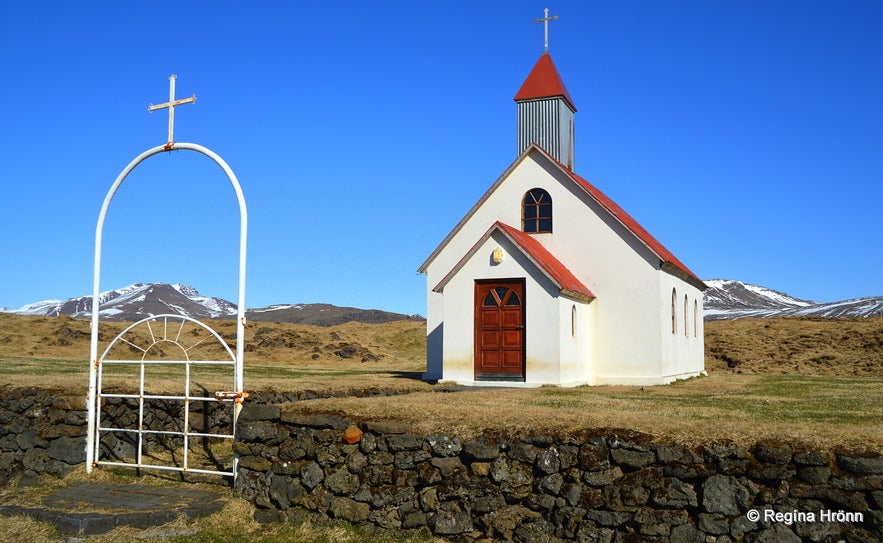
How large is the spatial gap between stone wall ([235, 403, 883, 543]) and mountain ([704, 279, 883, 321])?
5813cm

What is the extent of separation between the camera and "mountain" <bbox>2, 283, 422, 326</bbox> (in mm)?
99688

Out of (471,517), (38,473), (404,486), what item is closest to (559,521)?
(471,517)

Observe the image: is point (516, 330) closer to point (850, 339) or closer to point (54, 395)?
point (54, 395)

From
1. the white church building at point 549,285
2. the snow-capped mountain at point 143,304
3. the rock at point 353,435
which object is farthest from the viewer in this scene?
the snow-capped mountain at point 143,304

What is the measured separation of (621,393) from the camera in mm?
19188

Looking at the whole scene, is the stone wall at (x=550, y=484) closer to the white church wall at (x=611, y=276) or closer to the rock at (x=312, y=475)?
the rock at (x=312, y=475)

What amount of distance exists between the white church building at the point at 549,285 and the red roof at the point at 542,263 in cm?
4

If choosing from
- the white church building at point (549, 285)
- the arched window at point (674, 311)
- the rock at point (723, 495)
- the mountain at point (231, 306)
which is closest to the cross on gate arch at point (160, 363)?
the rock at point (723, 495)

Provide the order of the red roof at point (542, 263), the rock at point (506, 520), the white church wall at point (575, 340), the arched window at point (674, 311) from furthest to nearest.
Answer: the arched window at point (674, 311)
the white church wall at point (575, 340)
the red roof at point (542, 263)
the rock at point (506, 520)

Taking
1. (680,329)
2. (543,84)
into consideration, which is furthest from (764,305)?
(543,84)

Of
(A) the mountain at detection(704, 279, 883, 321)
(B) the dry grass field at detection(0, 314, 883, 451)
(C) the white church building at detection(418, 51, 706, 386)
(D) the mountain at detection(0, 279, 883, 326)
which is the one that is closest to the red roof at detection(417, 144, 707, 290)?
(C) the white church building at detection(418, 51, 706, 386)

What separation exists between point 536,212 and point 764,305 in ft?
279

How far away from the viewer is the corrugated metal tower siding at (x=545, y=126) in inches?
1087

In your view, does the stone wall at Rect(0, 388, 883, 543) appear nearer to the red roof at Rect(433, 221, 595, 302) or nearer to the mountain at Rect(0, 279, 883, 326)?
the red roof at Rect(433, 221, 595, 302)
